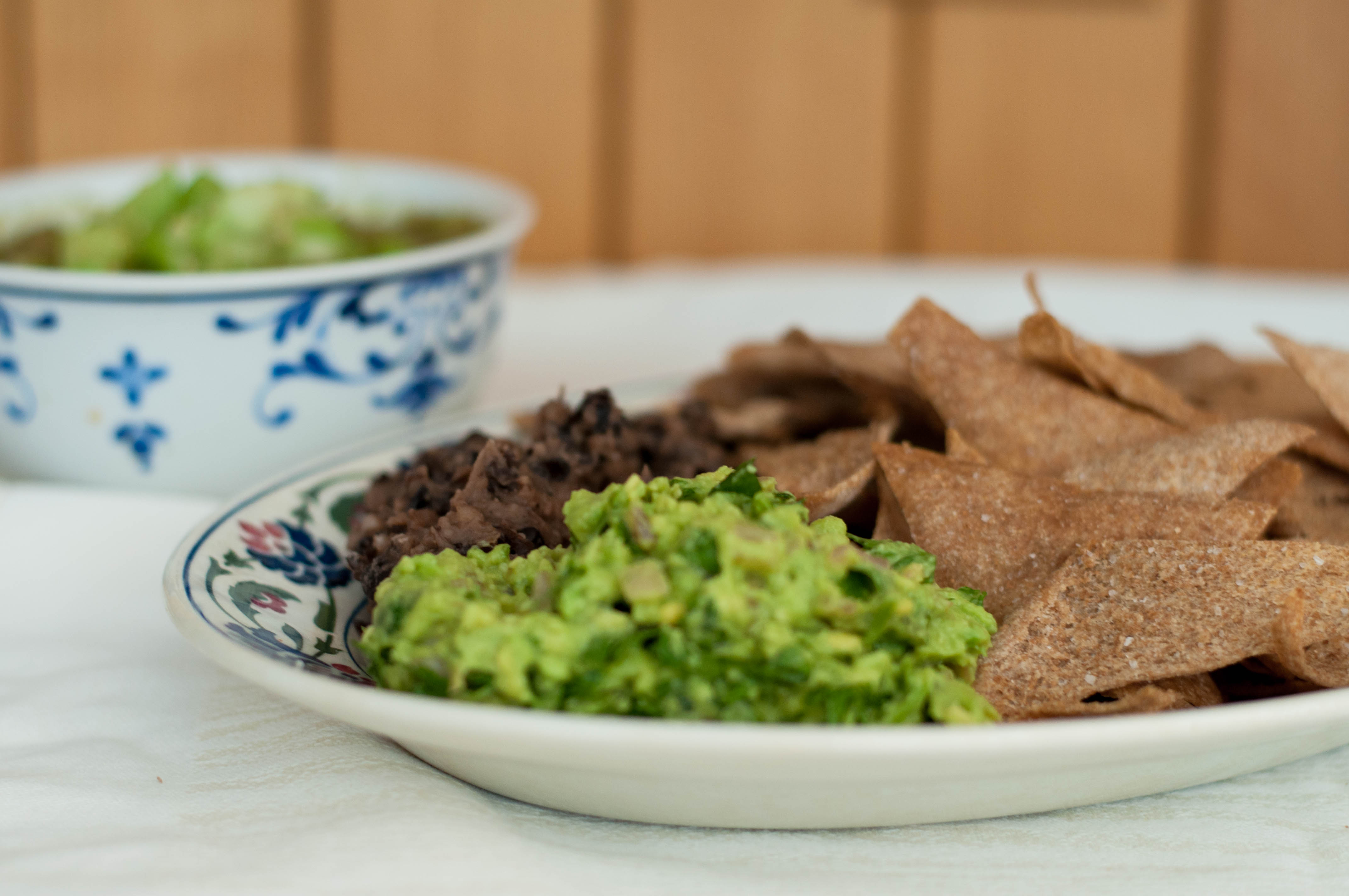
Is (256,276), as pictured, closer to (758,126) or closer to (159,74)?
(159,74)

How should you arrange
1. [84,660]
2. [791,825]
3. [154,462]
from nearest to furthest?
[791,825] < [84,660] < [154,462]

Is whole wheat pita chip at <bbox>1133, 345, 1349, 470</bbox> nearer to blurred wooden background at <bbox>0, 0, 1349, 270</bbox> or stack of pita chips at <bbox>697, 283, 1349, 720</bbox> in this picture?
stack of pita chips at <bbox>697, 283, 1349, 720</bbox>

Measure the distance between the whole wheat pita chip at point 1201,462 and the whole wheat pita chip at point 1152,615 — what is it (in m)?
0.10

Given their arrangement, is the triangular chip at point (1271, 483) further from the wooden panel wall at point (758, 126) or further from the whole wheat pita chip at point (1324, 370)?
the wooden panel wall at point (758, 126)

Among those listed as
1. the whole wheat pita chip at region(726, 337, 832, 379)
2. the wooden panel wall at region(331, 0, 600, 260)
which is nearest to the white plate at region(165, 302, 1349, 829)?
the whole wheat pita chip at region(726, 337, 832, 379)

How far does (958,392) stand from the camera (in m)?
1.04

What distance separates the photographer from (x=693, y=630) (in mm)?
659

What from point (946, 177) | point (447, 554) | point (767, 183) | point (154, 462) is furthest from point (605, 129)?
point (447, 554)

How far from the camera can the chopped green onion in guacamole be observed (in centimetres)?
130

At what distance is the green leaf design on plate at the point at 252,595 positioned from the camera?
2.70ft

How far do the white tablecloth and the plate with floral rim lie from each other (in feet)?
0.06

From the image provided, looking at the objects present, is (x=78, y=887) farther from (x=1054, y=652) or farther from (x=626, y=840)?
(x=1054, y=652)

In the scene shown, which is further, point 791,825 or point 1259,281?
point 1259,281

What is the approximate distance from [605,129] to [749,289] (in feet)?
2.48
